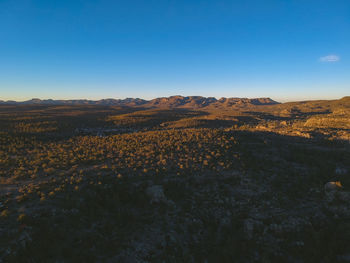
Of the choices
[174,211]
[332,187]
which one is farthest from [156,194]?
[332,187]

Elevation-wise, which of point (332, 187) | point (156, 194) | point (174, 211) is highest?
point (156, 194)

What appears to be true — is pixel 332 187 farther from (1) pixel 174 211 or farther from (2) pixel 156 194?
(2) pixel 156 194

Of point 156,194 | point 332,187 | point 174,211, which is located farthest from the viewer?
point 332,187

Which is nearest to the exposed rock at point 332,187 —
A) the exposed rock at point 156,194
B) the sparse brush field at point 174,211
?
the sparse brush field at point 174,211

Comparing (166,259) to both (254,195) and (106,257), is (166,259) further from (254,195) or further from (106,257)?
(254,195)

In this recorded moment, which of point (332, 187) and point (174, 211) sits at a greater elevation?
point (332, 187)

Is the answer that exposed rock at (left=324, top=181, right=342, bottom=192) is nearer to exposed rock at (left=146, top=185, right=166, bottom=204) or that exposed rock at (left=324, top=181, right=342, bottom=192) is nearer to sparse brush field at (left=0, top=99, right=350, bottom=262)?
sparse brush field at (left=0, top=99, right=350, bottom=262)

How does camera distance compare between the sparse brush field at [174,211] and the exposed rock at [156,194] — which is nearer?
the sparse brush field at [174,211]

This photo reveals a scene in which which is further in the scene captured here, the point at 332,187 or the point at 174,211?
the point at 332,187

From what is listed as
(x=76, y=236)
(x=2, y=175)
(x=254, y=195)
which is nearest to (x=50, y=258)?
(x=76, y=236)

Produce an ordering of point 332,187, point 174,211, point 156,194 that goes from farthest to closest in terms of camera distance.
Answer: point 332,187 → point 156,194 → point 174,211

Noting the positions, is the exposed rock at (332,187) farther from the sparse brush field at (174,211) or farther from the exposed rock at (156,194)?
the exposed rock at (156,194)
